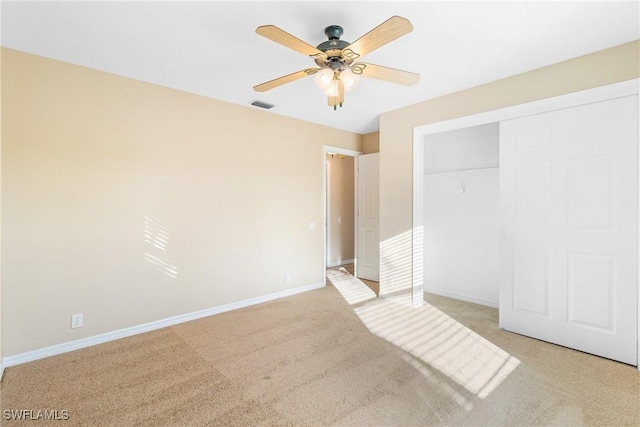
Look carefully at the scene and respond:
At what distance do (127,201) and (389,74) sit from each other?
2.77 meters

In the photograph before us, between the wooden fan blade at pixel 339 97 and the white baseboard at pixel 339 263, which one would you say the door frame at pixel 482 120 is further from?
the white baseboard at pixel 339 263

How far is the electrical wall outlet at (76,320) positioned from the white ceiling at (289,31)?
2.33 meters

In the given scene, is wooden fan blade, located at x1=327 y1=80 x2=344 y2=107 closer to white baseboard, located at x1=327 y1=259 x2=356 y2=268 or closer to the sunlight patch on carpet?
the sunlight patch on carpet

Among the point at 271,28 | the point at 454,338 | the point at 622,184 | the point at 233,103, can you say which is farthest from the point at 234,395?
the point at 622,184

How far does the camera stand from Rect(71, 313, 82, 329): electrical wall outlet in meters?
2.81

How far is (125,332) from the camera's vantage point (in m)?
3.09

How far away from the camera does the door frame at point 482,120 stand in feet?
8.42

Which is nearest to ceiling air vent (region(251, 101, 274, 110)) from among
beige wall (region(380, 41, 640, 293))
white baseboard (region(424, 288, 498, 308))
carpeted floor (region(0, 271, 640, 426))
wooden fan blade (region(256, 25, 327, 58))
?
beige wall (region(380, 41, 640, 293))

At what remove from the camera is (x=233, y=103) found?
3881mm

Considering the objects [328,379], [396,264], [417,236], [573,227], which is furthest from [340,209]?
[328,379]

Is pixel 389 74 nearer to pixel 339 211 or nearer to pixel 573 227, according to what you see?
pixel 573 227

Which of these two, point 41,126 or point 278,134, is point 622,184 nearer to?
point 278,134

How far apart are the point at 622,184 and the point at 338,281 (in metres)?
3.80

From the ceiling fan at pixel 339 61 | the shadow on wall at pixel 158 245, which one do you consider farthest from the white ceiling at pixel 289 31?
the shadow on wall at pixel 158 245
